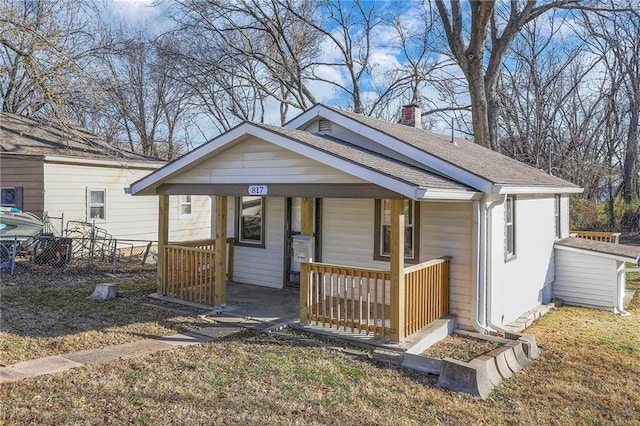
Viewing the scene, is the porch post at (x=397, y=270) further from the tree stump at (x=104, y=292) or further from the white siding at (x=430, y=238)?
the tree stump at (x=104, y=292)

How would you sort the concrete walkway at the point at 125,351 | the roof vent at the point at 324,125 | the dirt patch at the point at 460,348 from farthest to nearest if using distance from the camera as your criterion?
1. the roof vent at the point at 324,125
2. the dirt patch at the point at 460,348
3. the concrete walkway at the point at 125,351

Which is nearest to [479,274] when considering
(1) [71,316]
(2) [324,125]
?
(2) [324,125]

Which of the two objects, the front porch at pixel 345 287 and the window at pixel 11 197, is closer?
the front porch at pixel 345 287

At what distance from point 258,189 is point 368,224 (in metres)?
2.34

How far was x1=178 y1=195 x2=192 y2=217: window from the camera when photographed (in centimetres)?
1814

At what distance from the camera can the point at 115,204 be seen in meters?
15.8

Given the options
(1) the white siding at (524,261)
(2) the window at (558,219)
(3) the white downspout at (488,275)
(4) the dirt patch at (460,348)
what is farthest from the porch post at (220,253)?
(2) the window at (558,219)

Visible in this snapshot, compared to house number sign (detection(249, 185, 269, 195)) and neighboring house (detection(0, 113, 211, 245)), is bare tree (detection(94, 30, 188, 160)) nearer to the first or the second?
neighboring house (detection(0, 113, 211, 245))

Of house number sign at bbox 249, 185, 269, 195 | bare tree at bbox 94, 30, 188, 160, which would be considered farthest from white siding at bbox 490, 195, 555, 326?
bare tree at bbox 94, 30, 188, 160

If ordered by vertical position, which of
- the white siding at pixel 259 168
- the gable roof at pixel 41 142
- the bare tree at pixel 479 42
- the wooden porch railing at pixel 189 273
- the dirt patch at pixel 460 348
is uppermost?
the bare tree at pixel 479 42

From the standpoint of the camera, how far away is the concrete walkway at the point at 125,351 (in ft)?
17.7

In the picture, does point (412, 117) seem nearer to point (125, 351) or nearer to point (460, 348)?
point (460, 348)

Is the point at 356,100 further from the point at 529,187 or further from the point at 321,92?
the point at 529,187

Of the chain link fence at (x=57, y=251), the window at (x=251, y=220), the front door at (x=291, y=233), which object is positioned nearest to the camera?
the front door at (x=291, y=233)
